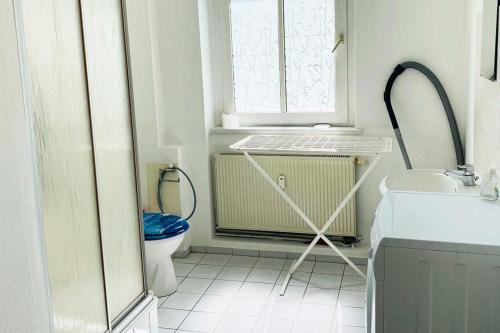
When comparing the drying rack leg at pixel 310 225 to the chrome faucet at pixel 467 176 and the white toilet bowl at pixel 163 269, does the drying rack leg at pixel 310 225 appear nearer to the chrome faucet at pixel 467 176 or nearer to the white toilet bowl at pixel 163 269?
the white toilet bowl at pixel 163 269

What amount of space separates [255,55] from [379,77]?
868 millimetres

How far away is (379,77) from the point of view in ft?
10.8

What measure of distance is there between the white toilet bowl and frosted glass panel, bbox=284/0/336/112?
1.24 m

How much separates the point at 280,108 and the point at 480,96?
1419 mm

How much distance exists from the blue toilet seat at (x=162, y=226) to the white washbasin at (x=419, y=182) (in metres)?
1.24

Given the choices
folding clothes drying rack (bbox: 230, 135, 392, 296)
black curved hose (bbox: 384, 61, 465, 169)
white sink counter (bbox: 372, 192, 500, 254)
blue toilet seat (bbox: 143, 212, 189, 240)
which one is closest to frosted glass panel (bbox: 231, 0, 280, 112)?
folding clothes drying rack (bbox: 230, 135, 392, 296)

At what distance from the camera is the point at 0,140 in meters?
1.47

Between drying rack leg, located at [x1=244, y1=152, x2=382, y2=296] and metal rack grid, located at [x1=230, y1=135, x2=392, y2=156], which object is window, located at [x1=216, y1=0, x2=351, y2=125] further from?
drying rack leg, located at [x1=244, y1=152, x2=382, y2=296]

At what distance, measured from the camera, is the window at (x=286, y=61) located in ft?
11.5

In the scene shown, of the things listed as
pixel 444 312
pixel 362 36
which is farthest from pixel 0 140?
pixel 362 36

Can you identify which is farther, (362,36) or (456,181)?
(362,36)

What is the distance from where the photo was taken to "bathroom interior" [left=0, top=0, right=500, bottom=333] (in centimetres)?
155

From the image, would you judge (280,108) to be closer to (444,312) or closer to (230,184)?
(230,184)

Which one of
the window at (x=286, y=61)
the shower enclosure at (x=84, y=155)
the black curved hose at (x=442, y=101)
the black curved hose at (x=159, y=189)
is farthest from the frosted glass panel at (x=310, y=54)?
the shower enclosure at (x=84, y=155)
